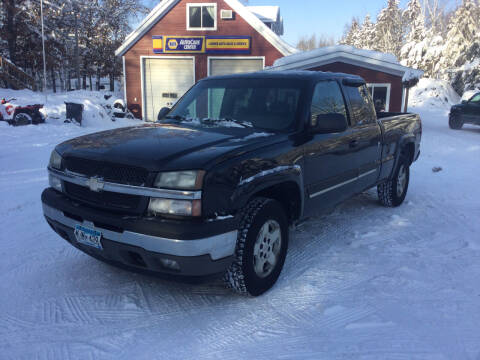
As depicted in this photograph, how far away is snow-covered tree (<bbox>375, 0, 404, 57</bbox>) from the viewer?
56625mm

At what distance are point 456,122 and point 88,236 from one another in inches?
720

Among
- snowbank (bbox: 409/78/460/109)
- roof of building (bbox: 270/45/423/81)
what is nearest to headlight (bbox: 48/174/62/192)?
roof of building (bbox: 270/45/423/81)

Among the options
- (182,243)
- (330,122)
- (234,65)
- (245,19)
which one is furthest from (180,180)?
(245,19)

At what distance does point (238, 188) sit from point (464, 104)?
17892 mm

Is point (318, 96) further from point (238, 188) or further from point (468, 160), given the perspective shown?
point (468, 160)

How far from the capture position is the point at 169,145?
3125mm

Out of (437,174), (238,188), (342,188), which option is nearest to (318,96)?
(342,188)

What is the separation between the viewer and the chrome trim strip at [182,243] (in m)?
2.71

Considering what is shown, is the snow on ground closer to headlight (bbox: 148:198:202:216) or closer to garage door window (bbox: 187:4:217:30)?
headlight (bbox: 148:198:202:216)

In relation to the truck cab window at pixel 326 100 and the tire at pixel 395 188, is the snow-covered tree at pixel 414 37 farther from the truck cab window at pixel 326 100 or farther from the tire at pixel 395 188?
the truck cab window at pixel 326 100

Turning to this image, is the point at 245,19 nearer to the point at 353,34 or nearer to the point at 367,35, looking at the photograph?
the point at 367,35

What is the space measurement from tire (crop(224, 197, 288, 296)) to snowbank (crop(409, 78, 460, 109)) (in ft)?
101

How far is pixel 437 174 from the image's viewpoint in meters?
8.47

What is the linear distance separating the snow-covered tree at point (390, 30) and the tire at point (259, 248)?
192 ft
